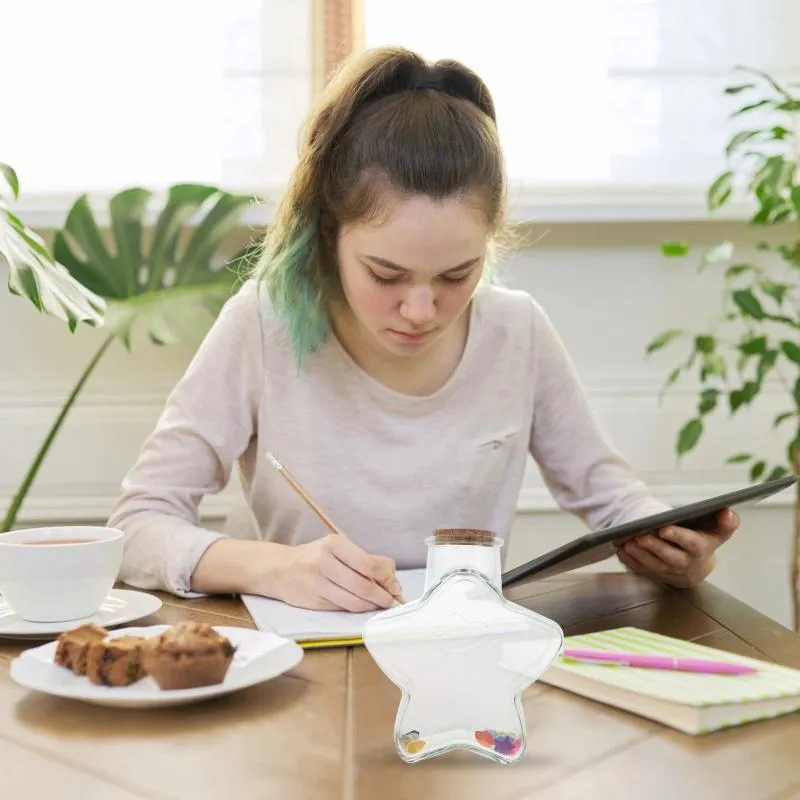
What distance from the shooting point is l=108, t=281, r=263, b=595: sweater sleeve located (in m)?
1.33

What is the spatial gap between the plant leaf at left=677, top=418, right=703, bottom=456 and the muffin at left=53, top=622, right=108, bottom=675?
4.57ft

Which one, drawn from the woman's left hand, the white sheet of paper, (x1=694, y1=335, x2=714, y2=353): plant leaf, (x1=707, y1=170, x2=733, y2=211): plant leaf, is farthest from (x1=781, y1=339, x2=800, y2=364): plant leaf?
the white sheet of paper

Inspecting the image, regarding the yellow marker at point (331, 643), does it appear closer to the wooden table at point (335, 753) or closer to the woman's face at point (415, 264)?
the wooden table at point (335, 753)

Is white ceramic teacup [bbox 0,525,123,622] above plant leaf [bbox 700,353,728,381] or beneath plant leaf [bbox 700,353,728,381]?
above

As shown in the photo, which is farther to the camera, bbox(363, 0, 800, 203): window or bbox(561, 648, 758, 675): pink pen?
bbox(363, 0, 800, 203): window

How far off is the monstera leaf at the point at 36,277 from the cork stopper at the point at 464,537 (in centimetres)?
49

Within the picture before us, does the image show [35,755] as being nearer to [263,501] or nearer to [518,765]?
[518,765]

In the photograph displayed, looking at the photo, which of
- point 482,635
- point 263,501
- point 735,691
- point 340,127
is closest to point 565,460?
point 263,501

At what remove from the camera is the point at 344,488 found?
1548mm

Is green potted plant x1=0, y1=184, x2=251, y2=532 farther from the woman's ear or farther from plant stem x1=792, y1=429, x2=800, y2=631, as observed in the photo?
plant stem x1=792, y1=429, x2=800, y2=631

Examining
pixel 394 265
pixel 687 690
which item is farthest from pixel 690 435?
pixel 687 690

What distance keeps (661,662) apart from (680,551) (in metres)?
0.44

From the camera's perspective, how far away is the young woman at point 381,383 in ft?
4.31

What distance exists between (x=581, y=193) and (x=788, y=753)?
165cm
